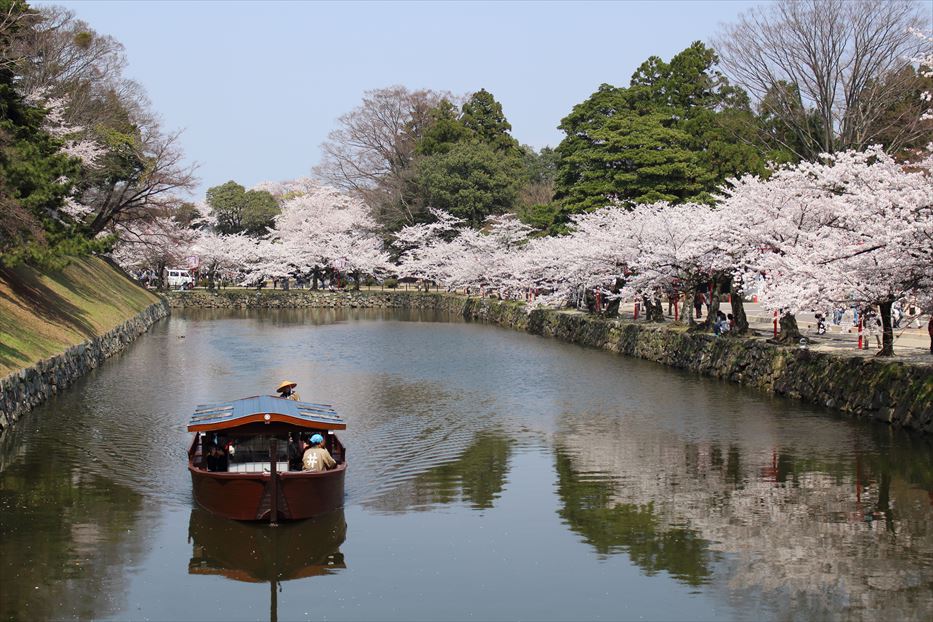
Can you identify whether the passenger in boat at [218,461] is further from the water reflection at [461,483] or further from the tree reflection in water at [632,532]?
the tree reflection in water at [632,532]

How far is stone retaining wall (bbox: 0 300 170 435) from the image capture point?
76.5 ft

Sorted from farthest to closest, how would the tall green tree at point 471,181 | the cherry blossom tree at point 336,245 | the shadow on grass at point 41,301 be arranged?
1. the cherry blossom tree at point 336,245
2. the tall green tree at point 471,181
3. the shadow on grass at point 41,301

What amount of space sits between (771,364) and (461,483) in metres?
14.2

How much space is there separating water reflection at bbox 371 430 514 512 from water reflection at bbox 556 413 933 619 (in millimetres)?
1319

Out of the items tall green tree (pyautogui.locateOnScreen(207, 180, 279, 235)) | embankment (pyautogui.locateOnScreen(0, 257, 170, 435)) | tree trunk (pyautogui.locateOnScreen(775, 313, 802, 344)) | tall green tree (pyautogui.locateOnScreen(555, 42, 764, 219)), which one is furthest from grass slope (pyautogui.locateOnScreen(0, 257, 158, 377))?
tall green tree (pyautogui.locateOnScreen(207, 180, 279, 235))

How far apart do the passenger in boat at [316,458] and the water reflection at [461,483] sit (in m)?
1.66

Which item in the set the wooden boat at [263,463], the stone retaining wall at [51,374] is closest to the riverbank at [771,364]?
the wooden boat at [263,463]

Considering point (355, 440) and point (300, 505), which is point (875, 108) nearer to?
point (355, 440)

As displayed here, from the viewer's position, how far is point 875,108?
43.6 meters

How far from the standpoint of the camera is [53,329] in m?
32.2

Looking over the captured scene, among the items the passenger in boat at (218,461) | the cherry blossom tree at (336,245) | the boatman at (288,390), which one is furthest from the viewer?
the cherry blossom tree at (336,245)

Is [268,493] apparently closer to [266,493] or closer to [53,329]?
[266,493]

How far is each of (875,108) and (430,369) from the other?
75.8ft

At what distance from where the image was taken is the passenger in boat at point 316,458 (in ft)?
52.7
